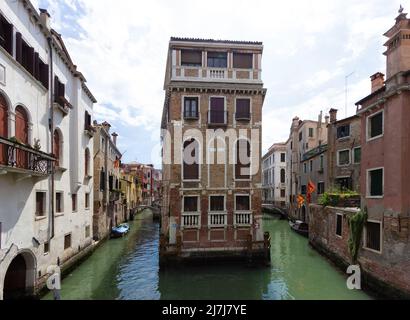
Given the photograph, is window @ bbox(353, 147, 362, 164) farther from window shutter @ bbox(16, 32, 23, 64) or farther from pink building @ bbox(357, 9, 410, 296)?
window shutter @ bbox(16, 32, 23, 64)

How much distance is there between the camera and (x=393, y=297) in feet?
34.1

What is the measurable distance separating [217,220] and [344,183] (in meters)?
14.5

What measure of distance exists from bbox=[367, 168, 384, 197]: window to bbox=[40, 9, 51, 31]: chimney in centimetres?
1508

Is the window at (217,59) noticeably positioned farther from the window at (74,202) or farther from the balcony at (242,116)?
the window at (74,202)

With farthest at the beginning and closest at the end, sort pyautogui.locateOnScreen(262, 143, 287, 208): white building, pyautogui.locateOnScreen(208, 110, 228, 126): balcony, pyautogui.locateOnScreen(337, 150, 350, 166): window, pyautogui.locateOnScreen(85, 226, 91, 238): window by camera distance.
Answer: pyautogui.locateOnScreen(262, 143, 287, 208): white building, pyautogui.locateOnScreen(337, 150, 350, 166): window, pyautogui.locateOnScreen(85, 226, 91, 238): window, pyautogui.locateOnScreen(208, 110, 228, 126): balcony

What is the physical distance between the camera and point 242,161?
16.7 meters

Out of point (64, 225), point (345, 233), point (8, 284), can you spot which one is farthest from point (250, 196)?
point (8, 284)

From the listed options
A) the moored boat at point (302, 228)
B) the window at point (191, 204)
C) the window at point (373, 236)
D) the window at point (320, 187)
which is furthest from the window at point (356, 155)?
the window at point (191, 204)

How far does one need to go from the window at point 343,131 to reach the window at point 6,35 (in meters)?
24.1

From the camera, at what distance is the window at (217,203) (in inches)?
643

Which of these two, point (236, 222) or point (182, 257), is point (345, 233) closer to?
point (236, 222)

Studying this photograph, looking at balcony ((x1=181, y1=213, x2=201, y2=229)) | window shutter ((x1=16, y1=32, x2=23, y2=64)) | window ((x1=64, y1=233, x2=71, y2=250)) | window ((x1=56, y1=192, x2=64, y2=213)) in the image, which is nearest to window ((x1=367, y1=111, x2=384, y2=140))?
balcony ((x1=181, y1=213, x2=201, y2=229))

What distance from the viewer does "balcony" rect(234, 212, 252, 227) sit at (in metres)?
16.3
